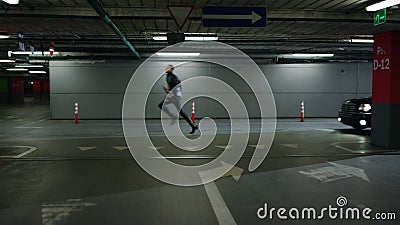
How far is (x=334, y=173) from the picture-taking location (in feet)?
22.2

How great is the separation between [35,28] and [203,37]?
4992mm

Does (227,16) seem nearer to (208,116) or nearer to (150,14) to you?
(150,14)

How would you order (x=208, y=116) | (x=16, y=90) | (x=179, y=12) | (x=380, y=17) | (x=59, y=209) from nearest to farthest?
(x=59, y=209) → (x=179, y=12) → (x=380, y=17) → (x=208, y=116) → (x=16, y=90)

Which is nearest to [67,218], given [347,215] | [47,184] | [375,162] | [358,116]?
[47,184]

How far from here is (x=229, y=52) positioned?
17.8 m

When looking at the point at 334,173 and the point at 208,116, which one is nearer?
the point at 334,173

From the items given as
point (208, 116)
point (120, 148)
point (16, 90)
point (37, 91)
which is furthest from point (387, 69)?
point (37, 91)


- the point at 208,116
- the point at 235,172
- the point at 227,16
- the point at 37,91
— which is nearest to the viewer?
the point at 235,172

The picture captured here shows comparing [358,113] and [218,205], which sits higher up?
[358,113]

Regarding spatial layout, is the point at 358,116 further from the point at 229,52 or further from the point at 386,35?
the point at 229,52

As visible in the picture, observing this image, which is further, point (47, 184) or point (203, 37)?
point (203, 37)

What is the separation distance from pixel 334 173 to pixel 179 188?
286 centimetres

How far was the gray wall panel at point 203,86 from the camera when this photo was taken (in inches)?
715

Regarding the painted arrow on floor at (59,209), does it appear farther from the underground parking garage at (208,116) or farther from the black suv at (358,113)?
the black suv at (358,113)
